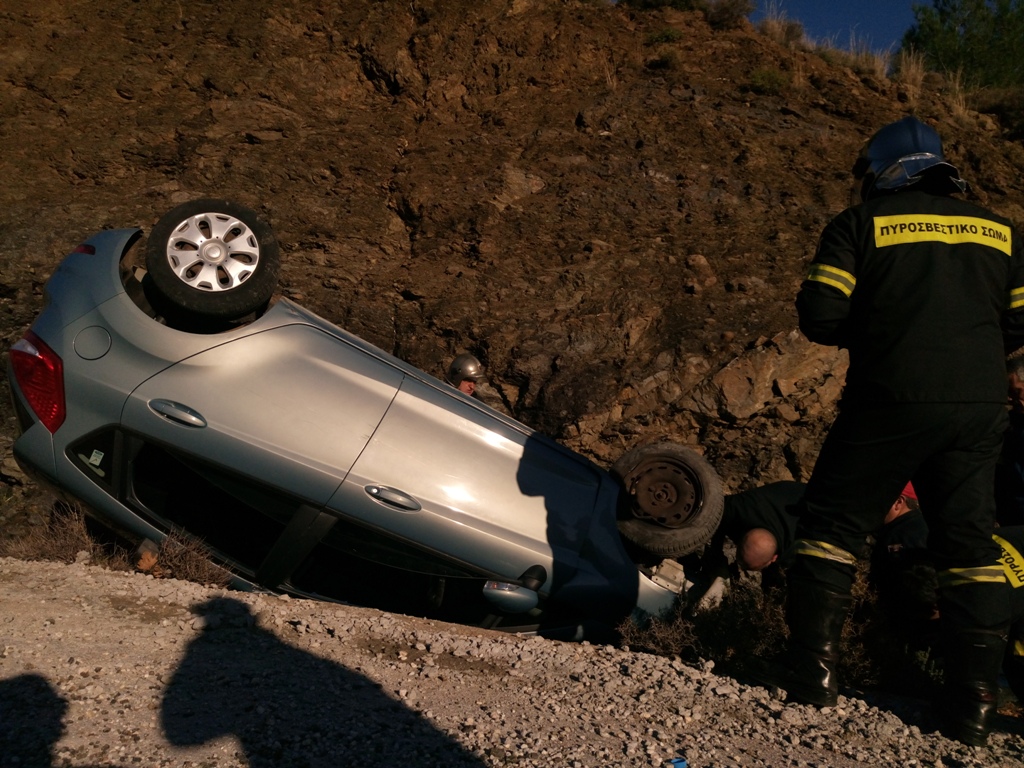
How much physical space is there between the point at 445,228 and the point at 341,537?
16.0ft

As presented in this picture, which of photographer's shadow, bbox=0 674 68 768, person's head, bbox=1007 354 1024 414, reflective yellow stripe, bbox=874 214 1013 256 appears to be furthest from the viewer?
person's head, bbox=1007 354 1024 414

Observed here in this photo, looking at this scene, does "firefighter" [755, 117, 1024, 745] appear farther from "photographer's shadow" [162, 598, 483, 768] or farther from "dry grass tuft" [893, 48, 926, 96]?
"dry grass tuft" [893, 48, 926, 96]

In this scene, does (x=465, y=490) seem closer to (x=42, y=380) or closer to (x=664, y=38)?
(x=42, y=380)

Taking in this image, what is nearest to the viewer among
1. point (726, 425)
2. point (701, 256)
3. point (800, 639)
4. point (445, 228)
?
point (800, 639)

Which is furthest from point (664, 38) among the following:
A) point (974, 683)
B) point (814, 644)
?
point (974, 683)

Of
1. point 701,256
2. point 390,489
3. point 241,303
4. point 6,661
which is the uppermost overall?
point 701,256

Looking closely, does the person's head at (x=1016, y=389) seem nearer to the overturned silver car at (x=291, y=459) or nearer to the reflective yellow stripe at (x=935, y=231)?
the reflective yellow stripe at (x=935, y=231)

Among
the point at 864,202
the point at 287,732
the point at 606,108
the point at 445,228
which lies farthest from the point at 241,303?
the point at 606,108

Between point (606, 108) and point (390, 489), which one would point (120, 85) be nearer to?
point (606, 108)

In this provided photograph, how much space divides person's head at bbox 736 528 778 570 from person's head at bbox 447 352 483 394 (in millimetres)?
2840

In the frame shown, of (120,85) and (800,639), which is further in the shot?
(120,85)

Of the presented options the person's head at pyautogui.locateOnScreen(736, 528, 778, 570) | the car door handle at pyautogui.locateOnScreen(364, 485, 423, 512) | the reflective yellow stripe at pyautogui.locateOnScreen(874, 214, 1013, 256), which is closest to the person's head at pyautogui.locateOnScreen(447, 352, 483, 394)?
the car door handle at pyautogui.locateOnScreen(364, 485, 423, 512)

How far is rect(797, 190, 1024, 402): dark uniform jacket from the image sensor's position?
355 centimetres

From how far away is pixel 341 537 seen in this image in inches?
179
